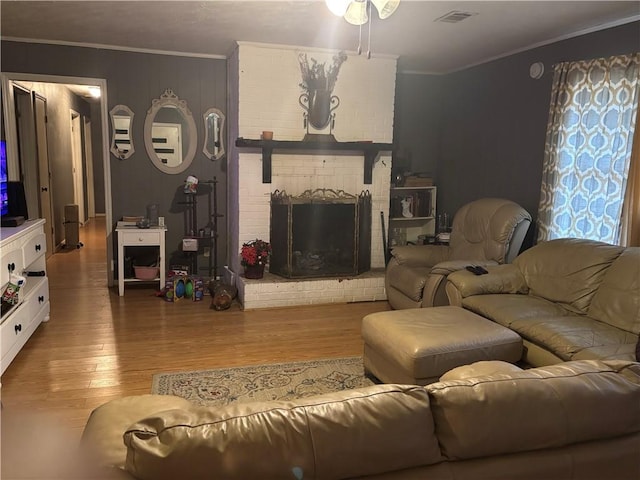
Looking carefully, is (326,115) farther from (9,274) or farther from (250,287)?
(9,274)

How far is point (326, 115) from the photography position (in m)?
4.84

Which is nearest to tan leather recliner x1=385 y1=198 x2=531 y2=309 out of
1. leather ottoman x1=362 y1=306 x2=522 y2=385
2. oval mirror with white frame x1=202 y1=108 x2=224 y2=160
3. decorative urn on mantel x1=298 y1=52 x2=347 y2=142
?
leather ottoman x1=362 y1=306 x2=522 y2=385

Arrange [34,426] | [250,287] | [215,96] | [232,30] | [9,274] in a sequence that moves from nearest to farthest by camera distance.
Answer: [34,426] → [9,274] → [232,30] → [250,287] → [215,96]

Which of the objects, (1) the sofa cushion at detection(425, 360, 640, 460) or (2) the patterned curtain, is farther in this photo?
(2) the patterned curtain

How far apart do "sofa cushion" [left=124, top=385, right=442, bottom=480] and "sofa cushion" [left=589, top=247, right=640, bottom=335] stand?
2261mm

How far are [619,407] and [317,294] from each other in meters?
3.60

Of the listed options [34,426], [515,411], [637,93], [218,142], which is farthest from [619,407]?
[218,142]

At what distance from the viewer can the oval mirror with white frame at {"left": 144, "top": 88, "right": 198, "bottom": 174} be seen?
16.6 ft

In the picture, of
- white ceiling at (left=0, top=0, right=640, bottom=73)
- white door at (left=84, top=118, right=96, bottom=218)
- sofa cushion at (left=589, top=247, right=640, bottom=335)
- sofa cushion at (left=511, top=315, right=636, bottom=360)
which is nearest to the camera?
sofa cushion at (left=511, top=315, right=636, bottom=360)

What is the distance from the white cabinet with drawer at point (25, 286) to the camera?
313 cm

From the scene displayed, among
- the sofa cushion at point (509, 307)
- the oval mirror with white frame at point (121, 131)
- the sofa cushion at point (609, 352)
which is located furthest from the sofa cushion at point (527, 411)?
the oval mirror with white frame at point (121, 131)

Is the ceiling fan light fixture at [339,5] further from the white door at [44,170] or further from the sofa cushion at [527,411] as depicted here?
the white door at [44,170]

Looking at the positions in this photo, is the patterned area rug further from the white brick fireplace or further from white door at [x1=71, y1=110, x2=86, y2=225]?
white door at [x1=71, y1=110, x2=86, y2=225]

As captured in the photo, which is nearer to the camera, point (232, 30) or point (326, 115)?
point (232, 30)
